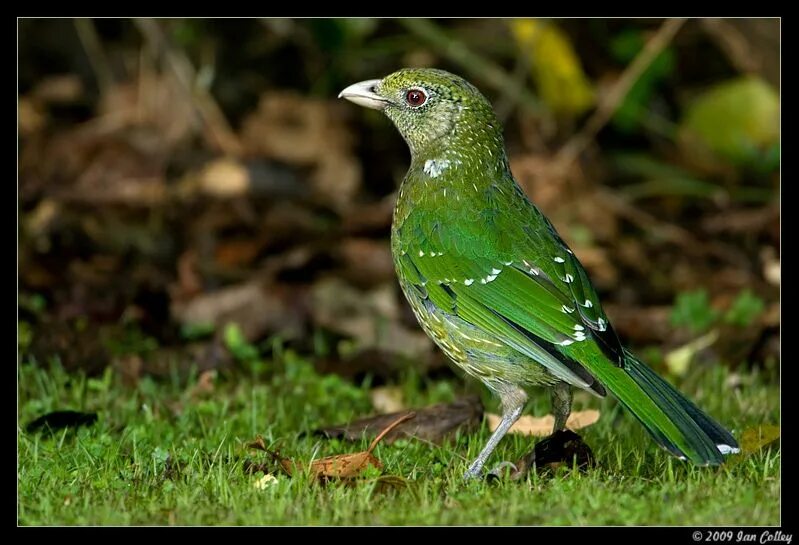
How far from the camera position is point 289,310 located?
7.43 metres

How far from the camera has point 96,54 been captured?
1055 centimetres

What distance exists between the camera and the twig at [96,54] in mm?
10039

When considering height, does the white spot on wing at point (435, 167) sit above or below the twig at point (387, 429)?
above

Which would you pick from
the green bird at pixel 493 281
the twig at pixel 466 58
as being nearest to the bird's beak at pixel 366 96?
the green bird at pixel 493 281

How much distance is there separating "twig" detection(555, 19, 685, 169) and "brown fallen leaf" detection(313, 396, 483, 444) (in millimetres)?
4520

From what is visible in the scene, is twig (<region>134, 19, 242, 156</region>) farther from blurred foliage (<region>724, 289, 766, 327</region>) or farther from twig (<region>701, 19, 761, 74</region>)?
blurred foliage (<region>724, 289, 766, 327</region>)

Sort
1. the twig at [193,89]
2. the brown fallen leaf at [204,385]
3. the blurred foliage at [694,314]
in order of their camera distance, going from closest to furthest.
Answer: the brown fallen leaf at [204,385] → the blurred foliage at [694,314] → the twig at [193,89]

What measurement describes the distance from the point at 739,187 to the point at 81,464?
6767mm

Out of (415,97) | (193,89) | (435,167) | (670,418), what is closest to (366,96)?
(415,97)

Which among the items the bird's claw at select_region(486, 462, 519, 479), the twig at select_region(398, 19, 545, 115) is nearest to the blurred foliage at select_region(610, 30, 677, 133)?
the twig at select_region(398, 19, 545, 115)

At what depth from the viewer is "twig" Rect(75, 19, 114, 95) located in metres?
10.0

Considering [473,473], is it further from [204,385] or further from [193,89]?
[193,89]

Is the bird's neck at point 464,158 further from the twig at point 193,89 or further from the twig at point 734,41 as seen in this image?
the twig at point 193,89

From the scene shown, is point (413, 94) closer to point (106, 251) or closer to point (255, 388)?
point (255, 388)
